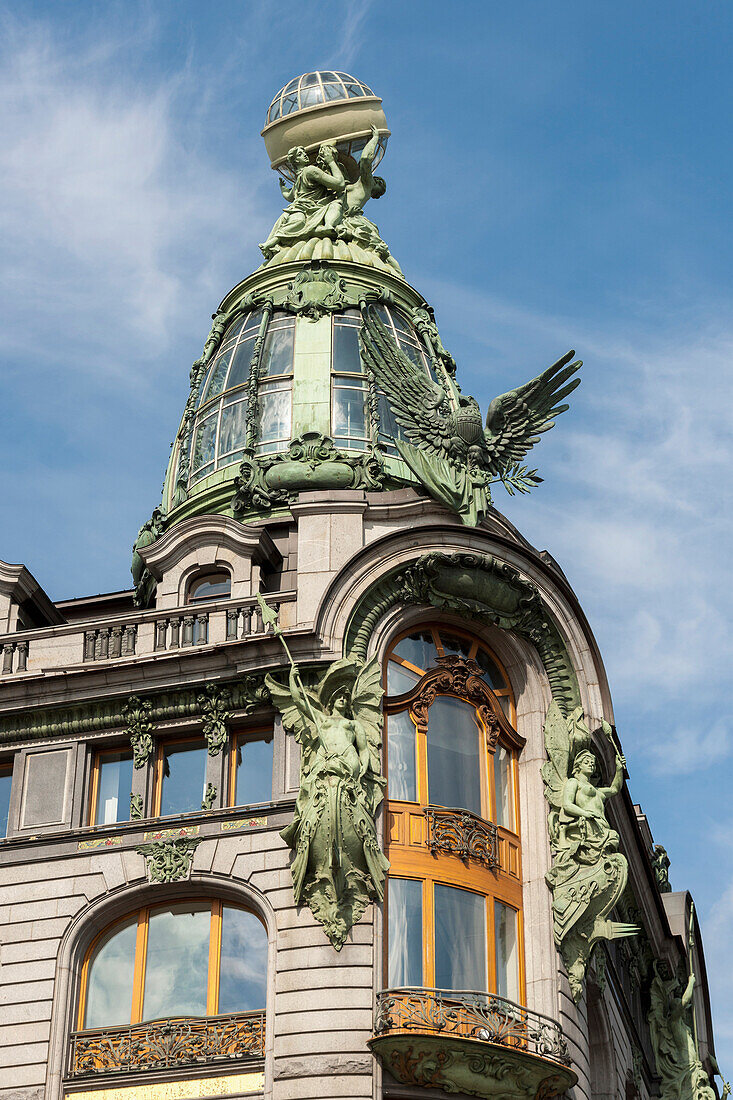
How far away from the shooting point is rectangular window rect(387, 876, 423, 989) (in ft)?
109

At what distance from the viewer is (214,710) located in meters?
36.1

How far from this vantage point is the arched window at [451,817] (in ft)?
111

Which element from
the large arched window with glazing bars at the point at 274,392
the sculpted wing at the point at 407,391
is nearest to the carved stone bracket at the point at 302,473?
the large arched window with glazing bars at the point at 274,392

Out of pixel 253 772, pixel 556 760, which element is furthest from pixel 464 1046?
pixel 556 760

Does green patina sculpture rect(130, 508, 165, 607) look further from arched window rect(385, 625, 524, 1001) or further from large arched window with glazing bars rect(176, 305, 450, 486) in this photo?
arched window rect(385, 625, 524, 1001)

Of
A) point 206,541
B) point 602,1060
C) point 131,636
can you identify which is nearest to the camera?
point 131,636

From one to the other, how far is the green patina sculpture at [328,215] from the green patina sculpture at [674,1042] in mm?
20429

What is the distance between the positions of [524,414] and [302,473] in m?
5.81

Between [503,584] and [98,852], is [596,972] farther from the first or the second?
[98,852]

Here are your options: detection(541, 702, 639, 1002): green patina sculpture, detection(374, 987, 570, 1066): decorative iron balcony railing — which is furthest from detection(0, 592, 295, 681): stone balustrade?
detection(374, 987, 570, 1066): decorative iron balcony railing

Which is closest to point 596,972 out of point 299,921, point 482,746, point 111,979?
point 482,746

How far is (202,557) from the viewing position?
137ft

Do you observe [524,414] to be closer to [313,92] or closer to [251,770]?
[251,770]

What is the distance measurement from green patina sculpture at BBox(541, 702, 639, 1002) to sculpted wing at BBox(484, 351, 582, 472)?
6.25 m
